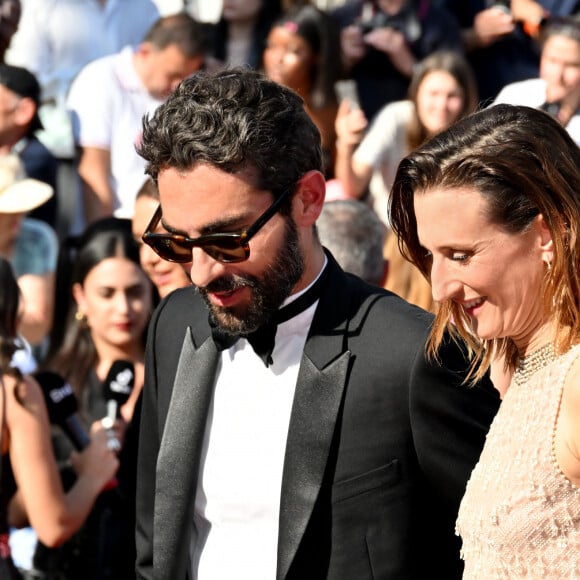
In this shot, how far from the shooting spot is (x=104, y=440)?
4406 millimetres

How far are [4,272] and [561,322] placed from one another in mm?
2378

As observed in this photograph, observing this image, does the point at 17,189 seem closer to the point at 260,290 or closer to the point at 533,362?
the point at 260,290

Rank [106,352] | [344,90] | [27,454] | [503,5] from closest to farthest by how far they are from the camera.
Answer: [27,454], [106,352], [344,90], [503,5]

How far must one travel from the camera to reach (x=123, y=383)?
4.79 m

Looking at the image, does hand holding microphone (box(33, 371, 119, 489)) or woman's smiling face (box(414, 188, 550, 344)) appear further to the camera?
hand holding microphone (box(33, 371, 119, 489))

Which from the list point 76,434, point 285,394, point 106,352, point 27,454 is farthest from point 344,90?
point 285,394

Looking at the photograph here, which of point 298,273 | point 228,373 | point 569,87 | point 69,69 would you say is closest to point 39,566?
point 228,373

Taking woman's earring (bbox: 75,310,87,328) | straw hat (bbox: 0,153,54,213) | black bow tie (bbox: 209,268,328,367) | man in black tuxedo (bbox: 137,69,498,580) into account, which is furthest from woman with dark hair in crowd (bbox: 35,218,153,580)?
black bow tie (bbox: 209,268,328,367)

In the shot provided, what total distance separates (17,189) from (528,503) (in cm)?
405

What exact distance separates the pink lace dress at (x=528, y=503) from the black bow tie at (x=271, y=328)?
28.8 inches

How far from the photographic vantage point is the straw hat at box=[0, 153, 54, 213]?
18.5 ft

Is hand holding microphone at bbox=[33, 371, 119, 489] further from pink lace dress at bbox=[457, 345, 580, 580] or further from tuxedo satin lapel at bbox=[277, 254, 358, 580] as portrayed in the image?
pink lace dress at bbox=[457, 345, 580, 580]

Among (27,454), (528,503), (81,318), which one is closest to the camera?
(528,503)

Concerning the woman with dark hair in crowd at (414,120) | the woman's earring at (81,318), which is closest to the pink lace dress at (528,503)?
the woman's earring at (81,318)
